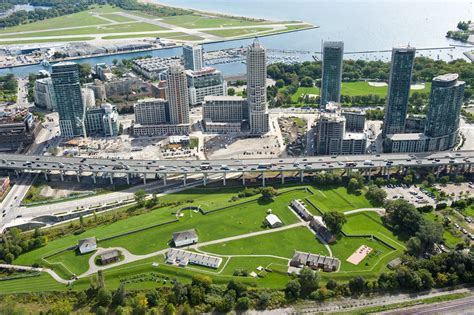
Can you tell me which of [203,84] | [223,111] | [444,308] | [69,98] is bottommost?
[444,308]

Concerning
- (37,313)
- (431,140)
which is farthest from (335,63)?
(37,313)

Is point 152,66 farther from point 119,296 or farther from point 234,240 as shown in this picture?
point 119,296

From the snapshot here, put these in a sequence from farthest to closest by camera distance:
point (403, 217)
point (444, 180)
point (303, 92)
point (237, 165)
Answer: point (303, 92), point (237, 165), point (444, 180), point (403, 217)

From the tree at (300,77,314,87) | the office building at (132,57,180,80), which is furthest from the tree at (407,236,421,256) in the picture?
the office building at (132,57,180,80)

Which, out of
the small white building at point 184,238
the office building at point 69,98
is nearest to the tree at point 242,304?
the small white building at point 184,238

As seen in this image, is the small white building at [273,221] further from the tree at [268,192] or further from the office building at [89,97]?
the office building at [89,97]

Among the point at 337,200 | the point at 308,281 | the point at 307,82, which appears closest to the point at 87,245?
the point at 308,281
